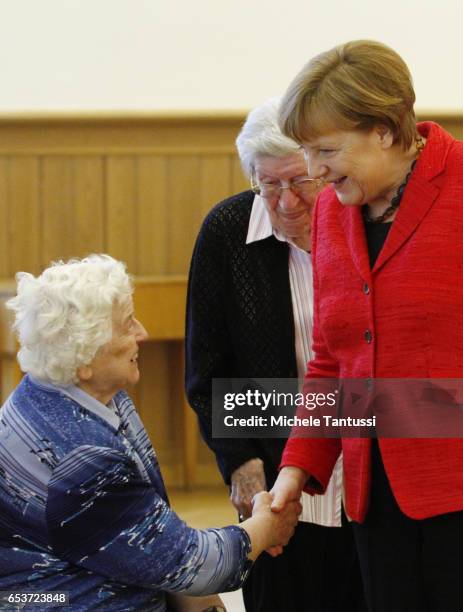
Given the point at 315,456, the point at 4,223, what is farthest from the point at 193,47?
the point at 315,456

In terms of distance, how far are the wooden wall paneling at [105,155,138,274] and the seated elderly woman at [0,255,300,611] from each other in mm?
3220

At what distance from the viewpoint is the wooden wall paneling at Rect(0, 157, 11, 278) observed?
5367mm

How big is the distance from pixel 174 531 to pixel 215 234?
0.80m

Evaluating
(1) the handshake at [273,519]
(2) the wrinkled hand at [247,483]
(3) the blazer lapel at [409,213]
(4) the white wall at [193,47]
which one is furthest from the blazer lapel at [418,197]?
(4) the white wall at [193,47]

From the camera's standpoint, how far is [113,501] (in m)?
1.99

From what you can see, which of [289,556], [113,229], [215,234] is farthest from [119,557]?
[113,229]

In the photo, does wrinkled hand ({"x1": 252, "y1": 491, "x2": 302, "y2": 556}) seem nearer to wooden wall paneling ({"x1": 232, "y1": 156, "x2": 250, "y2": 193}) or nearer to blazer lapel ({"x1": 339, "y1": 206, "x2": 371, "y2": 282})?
blazer lapel ({"x1": 339, "y1": 206, "x2": 371, "y2": 282})

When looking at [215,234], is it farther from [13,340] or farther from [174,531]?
[13,340]

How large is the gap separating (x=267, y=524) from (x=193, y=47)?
12.8 ft

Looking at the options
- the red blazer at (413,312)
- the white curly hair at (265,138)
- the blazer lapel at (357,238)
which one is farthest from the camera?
the white curly hair at (265,138)

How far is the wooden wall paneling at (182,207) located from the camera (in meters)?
5.43

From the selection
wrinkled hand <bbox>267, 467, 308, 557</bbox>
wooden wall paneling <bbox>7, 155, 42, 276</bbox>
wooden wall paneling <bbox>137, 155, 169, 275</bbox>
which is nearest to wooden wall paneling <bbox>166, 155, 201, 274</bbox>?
wooden wall paneling <bbox>137, 155, 169, 275</bbox>

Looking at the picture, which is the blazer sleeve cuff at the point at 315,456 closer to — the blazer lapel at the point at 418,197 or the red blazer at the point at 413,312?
the red blazer at the point at 413,312

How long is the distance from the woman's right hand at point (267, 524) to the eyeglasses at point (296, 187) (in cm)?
69
